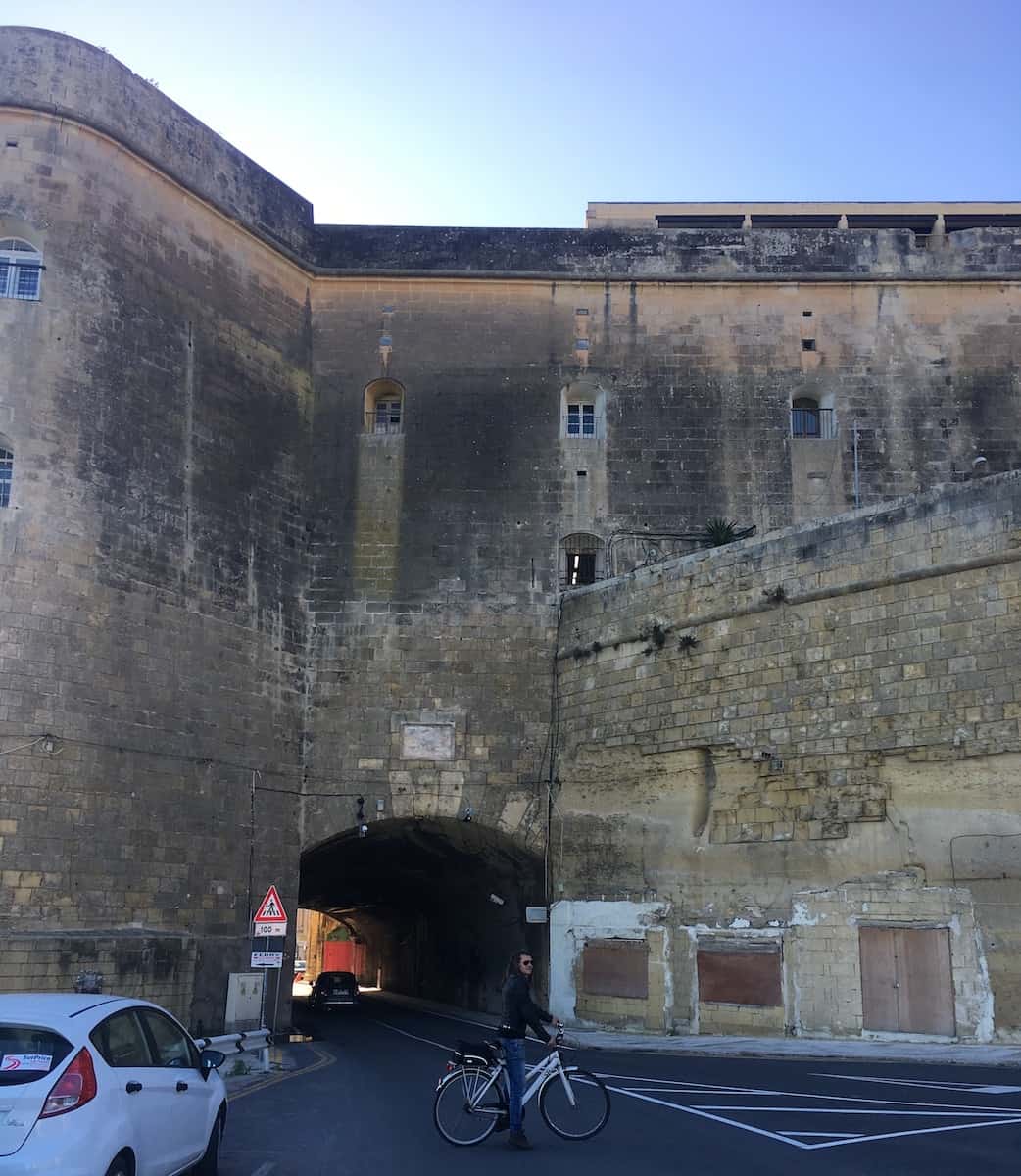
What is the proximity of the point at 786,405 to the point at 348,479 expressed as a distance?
8.86 meters

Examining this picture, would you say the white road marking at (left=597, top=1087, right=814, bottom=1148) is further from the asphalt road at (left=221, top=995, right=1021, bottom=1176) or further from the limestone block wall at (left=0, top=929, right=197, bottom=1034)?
the limestone block wall at (left=0, top=929, right=197, bottom=1034)

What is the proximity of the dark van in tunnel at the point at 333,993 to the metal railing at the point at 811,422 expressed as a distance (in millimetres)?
17715

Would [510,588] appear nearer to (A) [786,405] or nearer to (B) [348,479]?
(B) [348,479]

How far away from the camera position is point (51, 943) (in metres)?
17.1

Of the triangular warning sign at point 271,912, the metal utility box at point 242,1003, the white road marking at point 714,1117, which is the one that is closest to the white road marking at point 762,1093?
the white road marking at point 714,1117

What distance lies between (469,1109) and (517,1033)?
0.63 m

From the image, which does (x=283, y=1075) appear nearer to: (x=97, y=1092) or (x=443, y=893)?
(x=97, y=1092)

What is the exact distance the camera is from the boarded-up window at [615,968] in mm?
19719

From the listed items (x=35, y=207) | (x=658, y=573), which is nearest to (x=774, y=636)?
(x=658, y=573)

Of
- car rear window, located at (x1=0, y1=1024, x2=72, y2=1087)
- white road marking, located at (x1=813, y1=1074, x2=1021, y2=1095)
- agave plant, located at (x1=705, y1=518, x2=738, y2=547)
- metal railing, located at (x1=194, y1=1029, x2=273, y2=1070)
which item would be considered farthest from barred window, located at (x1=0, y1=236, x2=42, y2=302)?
white road marking, located at (x1=813, y1=1074, x2=1021, y2=1095)

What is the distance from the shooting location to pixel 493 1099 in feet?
29.3

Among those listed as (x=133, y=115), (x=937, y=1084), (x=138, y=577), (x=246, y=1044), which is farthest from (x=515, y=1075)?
(x=133, y=115)

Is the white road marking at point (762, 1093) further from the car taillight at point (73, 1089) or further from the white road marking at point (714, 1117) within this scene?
the car taillight at point (73, 1089)

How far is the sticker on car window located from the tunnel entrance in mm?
16102
